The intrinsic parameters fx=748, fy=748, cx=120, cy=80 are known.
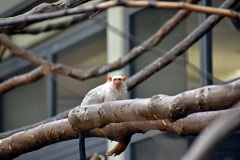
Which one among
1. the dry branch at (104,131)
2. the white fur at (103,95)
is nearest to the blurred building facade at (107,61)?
the white fur at (103,95)

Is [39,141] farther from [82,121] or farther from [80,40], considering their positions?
[80,40]

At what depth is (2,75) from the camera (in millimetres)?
10711

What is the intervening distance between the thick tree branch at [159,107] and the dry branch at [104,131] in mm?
115

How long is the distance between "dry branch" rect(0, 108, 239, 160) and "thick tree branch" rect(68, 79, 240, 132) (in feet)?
0.38

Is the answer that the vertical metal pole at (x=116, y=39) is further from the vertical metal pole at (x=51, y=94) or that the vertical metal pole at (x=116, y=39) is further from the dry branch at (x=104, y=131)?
the dry branch at (x=104, y=131)

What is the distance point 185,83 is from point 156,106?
5132 millimetres

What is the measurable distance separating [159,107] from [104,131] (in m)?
0.60

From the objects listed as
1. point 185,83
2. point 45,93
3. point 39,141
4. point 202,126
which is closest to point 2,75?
point 45,93

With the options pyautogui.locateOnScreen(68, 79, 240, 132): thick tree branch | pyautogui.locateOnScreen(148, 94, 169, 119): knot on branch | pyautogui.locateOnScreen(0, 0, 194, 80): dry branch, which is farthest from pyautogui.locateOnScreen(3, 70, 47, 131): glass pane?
pyautogui.locateOnScreen(148, 94, 169, 119): knot on branch

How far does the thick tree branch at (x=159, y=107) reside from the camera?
2.08m

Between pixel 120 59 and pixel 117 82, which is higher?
pixel 120 59

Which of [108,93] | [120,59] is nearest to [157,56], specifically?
[120,59]

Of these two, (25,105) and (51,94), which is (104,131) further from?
(25,105)

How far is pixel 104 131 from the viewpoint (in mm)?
2938
